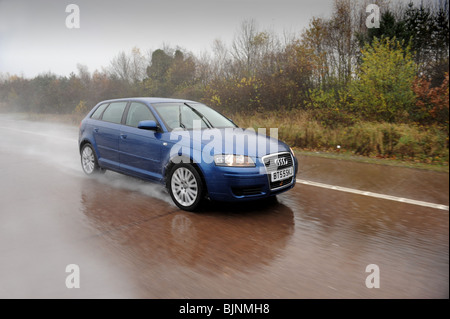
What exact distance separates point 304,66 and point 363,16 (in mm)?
4143

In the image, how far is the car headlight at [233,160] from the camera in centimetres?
488

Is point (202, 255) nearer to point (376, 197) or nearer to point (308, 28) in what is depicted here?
point (376, 197)

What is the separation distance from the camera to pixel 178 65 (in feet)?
88.0

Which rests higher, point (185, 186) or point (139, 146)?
point (139, 146)

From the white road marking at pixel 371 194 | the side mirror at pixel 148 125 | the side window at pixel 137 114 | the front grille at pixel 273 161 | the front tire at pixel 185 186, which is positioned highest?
the side window at pixel 137 114

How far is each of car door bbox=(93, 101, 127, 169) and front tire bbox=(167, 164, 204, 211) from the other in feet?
5.81

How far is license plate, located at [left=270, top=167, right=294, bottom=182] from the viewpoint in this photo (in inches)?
198

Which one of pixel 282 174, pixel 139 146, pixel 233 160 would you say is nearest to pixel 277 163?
pixel 282 174

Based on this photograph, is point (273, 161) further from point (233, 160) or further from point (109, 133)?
point (109, 133)

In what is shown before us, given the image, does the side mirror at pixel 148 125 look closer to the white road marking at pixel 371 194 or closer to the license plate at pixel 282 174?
the license plate at pixel 282 174

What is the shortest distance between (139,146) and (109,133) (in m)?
1.08

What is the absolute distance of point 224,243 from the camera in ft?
13.3

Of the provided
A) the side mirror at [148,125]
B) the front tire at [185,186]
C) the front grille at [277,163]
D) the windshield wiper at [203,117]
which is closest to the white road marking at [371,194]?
the front grille at [277,163]
